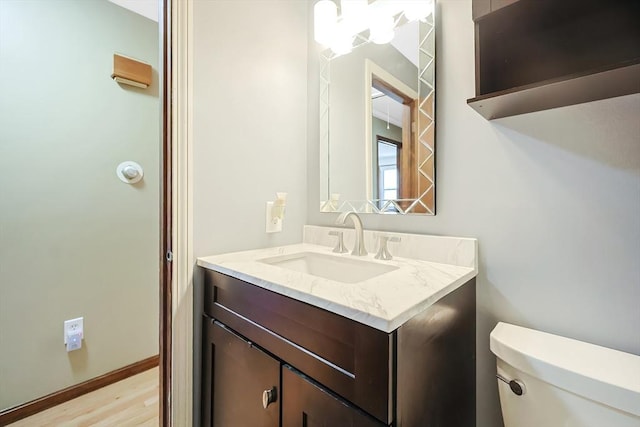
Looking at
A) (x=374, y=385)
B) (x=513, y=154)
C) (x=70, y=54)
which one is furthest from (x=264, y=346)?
(x=70, y=54)

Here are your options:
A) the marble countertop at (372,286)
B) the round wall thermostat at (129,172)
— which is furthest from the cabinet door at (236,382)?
the round wall thermostat at (129,172)

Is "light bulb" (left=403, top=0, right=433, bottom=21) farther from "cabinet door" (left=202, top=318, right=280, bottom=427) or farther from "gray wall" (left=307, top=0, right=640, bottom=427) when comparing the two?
"cabinet door" (left=202, top=318, right=280, bottom=427)

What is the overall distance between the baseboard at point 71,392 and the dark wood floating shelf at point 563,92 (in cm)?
216

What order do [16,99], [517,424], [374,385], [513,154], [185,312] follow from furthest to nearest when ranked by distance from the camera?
[16,99]
[185,312]
[513,154]
[517,424]
[374,385]

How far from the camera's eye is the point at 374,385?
53 cm

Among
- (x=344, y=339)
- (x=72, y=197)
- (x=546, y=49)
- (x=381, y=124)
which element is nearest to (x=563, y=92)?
(x=546, y=49)

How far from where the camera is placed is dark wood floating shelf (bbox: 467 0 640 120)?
67cm

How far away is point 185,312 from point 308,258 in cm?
49

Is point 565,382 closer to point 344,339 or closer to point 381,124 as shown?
point 344,339

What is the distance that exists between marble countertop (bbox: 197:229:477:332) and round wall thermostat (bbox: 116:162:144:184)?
100 centimetres

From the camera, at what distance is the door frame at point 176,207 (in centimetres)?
96

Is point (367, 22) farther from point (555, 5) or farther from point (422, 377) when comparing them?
point (422, 377)

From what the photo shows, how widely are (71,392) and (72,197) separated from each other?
101 cm

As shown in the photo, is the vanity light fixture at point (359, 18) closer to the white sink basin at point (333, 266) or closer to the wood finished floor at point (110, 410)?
the white sink basin at point (333, 266)
